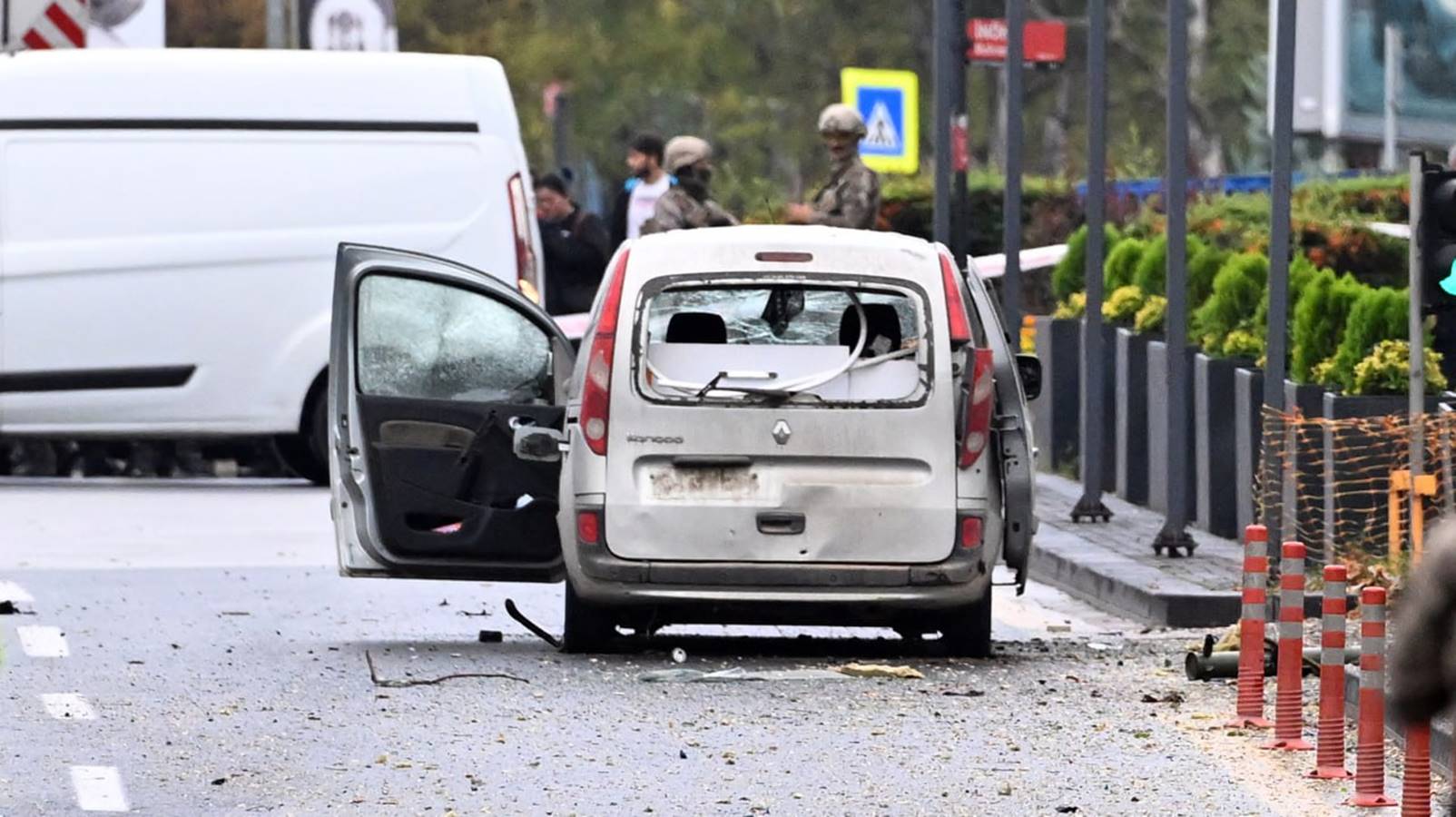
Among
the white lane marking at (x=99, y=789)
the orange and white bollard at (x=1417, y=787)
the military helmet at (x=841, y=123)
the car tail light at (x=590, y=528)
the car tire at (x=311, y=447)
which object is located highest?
the military helmet at (x=841, y=123)

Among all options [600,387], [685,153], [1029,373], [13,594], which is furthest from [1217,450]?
[13,594]

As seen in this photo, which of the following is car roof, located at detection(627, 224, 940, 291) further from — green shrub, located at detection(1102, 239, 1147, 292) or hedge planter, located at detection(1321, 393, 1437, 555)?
green shrub, located at detection(1102, 239, 1147, 292)

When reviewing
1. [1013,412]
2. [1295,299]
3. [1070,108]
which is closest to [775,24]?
[1070,108]

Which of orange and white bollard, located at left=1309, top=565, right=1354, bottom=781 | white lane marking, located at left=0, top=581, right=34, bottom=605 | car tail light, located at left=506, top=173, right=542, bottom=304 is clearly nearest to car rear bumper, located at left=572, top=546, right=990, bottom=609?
orange and white bollard, located at left=1309, top=565, right=1354, bottom=781

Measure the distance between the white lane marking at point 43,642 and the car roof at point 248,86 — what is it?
774cm

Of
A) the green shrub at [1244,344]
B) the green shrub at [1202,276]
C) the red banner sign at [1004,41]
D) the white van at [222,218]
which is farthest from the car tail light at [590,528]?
the red banner sign at [1004,41]

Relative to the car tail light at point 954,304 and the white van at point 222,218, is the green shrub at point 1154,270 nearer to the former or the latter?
the white van at point 222,218

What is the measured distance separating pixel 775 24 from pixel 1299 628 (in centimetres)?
5651

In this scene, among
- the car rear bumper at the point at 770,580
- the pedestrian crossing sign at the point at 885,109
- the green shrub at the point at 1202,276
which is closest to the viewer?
the car rear bumper at the point at 770,580

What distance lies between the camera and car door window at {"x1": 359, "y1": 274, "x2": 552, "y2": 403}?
13359mm

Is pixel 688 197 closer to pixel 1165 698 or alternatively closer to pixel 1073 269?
pixel 1073 269

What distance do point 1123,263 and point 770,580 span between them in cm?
955

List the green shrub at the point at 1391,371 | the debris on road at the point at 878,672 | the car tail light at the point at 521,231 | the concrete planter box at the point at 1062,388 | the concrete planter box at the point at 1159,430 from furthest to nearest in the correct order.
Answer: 1. the concrete planter box at the point at 1062,388
2. the car tail light at the point at 521,231
3. the concrete planter box at the point at 1159,430
4. the green shrub at the point at 1391,371
5. the debris on road at the point at 878,672

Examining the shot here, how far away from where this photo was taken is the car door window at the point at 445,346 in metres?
13.4
